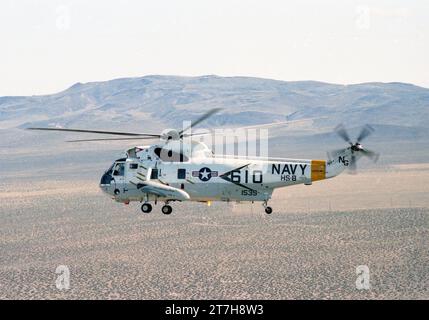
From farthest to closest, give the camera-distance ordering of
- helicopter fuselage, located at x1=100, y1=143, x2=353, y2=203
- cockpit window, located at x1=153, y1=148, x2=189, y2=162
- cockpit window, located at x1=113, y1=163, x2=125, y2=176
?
cockpit window, located at x1=113, y1=163, x2=125, y2=176
cockpit window, located at x1=153, y1=148, x2=189, y2=162
helicopter fuselage, located at x1=100, y1=143, x2=353, y2=203

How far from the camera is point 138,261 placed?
4894 inches

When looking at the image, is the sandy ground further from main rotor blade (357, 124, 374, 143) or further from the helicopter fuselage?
the helicopter fuselage

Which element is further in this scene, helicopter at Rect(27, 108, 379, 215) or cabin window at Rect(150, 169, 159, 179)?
cabin window at Rect(150, 169, 159, 179)

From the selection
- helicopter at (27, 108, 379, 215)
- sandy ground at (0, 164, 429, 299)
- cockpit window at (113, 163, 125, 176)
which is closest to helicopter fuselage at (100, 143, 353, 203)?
helicopter at (27, 108, 379, 215)

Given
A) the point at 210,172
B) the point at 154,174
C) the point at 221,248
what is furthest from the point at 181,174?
the point at 221,248

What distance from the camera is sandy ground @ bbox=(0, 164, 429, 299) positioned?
109 meters

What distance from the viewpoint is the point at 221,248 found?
13188cm

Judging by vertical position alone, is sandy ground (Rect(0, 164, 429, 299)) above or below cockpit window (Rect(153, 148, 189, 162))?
below

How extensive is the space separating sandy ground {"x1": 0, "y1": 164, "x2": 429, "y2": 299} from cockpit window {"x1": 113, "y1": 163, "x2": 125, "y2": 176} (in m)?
51.7

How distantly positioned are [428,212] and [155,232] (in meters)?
56.1
